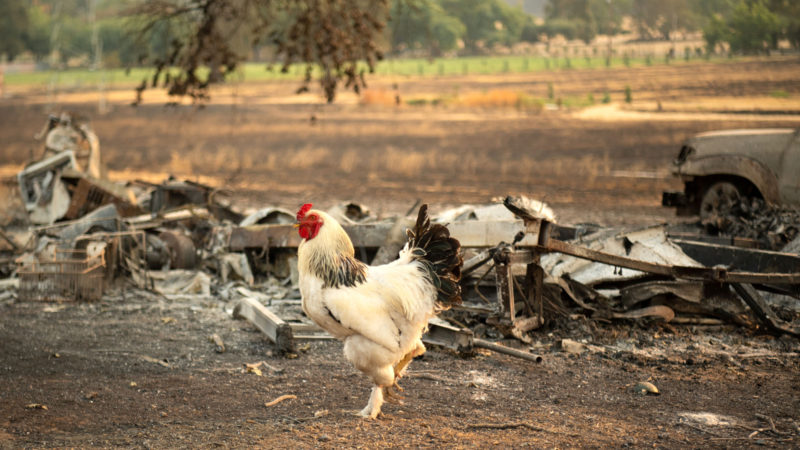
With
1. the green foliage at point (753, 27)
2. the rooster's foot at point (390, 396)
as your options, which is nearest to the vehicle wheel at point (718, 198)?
the rooster's foot at point (390, 396)

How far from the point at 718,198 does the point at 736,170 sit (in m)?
0.62

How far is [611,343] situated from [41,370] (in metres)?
Result: 5.69

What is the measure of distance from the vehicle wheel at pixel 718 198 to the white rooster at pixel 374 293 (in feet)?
24.5

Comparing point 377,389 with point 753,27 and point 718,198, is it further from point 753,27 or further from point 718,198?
point 753,27

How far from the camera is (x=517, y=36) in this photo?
118 ft

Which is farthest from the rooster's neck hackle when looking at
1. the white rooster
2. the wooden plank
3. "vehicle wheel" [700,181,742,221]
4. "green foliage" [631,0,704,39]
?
"green foliage" [631,0,704,39]

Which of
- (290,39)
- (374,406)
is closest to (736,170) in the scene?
(290,39)

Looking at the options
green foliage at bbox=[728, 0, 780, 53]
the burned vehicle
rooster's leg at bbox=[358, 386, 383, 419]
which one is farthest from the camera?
green foliage at bbox=[728, 0, 780, 53]

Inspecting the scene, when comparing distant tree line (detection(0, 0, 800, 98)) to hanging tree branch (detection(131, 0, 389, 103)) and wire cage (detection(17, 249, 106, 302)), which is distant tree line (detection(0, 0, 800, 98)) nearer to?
hanging tree branch (detection(131, 0, 389, 103))

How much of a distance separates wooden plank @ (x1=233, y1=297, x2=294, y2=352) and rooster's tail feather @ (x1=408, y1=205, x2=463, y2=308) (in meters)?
2.02

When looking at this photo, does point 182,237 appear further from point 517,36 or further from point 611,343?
point 517,36

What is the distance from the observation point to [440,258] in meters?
6.17

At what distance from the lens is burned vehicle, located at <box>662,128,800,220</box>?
11602mm

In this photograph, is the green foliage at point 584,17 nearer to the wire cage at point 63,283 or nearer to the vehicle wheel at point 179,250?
the vehicle wheel at point 179,250
